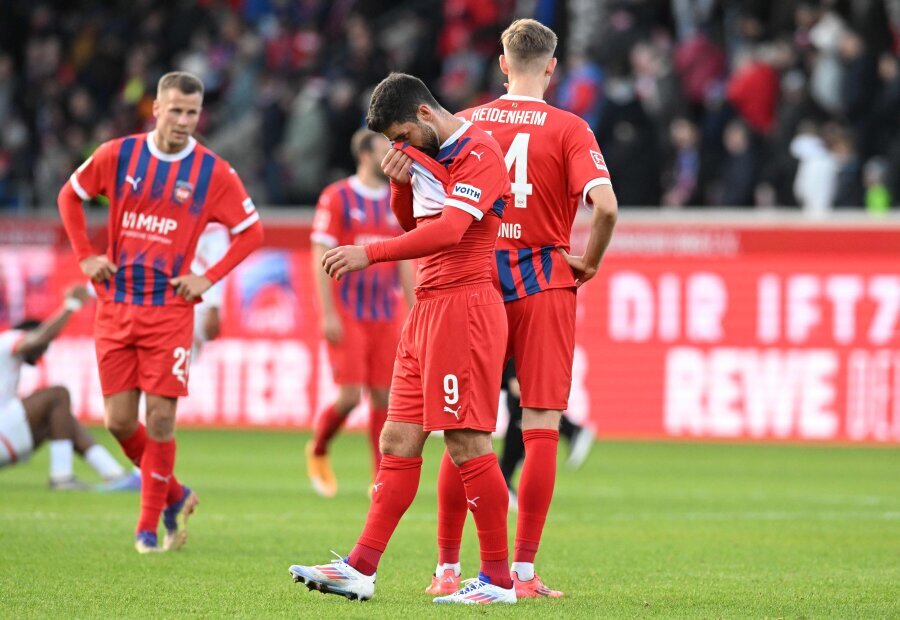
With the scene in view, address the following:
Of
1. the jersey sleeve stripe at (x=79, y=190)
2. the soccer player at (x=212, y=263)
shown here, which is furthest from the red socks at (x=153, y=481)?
the jersey sleeve stripe at (x=79, y=190)

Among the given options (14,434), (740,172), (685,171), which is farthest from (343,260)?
(685,171)

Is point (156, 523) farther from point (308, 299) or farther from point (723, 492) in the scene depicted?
point (308, 299)

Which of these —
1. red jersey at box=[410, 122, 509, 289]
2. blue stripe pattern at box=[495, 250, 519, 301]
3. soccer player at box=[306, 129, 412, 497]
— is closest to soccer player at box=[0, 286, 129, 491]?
soccer player at box=[306, 129, 412, 497]

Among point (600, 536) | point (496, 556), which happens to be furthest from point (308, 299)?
point (496, 556)

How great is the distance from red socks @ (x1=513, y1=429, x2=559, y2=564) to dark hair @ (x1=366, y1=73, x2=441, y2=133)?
1.44m

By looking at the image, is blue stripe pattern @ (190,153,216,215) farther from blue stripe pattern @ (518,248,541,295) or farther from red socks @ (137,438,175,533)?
blue stripe pattern @ (518,248,541,295)

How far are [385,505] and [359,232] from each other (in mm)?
4735

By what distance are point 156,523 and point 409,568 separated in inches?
51.6

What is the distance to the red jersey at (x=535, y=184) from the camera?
22.4 ft

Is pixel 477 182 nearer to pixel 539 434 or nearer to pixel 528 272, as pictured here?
pixel 528 272

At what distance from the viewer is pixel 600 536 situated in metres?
8.90

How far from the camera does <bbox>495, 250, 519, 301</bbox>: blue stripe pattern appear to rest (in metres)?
6.81

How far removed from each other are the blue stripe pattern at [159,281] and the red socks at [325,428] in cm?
324

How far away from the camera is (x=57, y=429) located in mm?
11359
